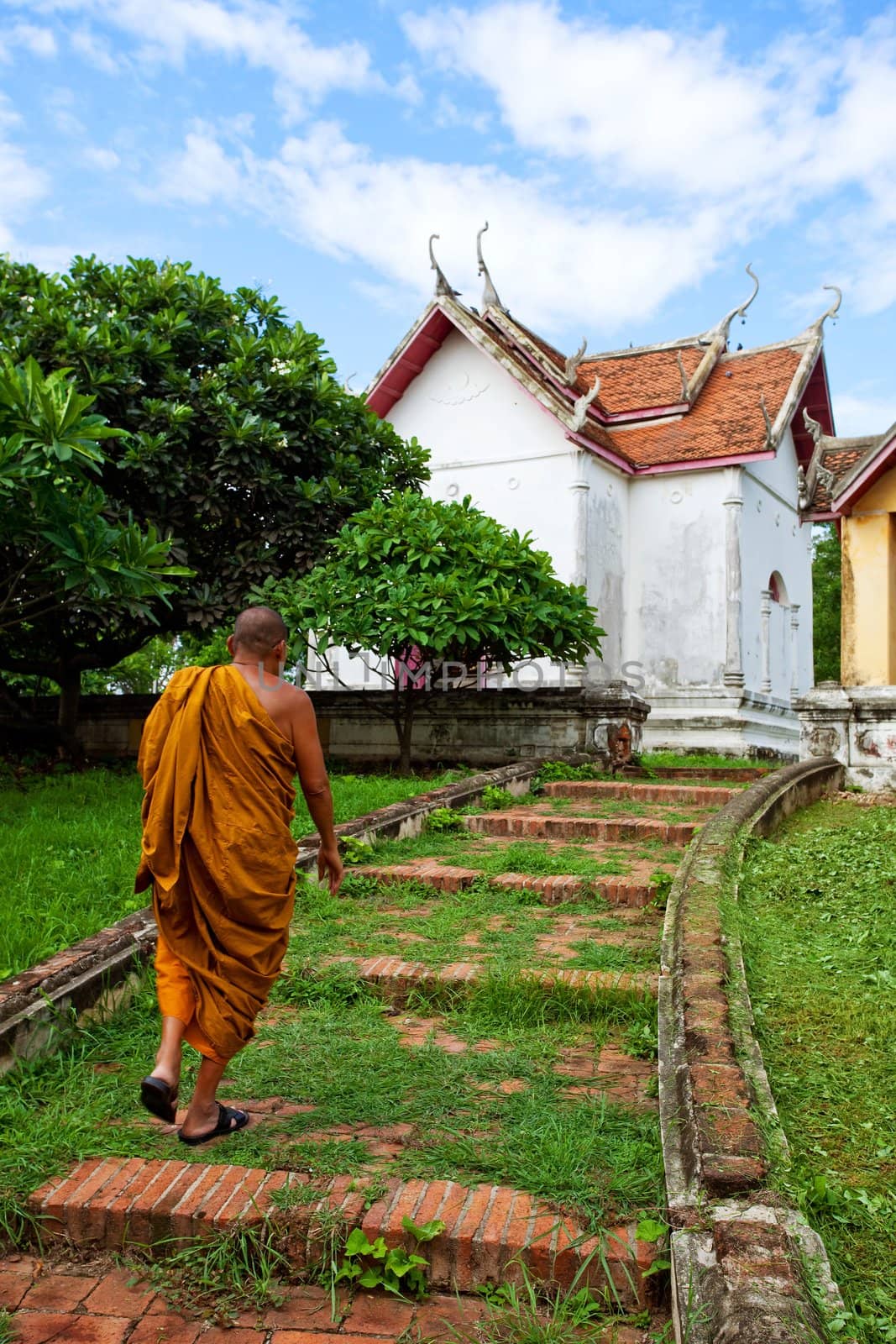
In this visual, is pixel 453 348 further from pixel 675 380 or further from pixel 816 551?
pixel 816 551

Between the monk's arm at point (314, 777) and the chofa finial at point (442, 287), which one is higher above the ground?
the chofa finial at point (442, 287)

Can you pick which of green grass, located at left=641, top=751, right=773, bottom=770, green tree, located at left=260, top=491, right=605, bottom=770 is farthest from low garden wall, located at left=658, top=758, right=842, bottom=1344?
green grass, located at left=641, top=751, right=773, bottom=770

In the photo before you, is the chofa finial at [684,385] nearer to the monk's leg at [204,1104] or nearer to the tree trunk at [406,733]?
the tree trunk at [406,733]

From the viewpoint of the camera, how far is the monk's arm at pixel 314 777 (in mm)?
3467

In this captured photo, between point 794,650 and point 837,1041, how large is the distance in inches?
660

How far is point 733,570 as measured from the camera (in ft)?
53.3

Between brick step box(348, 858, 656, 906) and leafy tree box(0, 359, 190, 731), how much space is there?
2266 mm

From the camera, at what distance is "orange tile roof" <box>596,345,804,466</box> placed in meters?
16.3

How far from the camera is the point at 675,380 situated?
18.0 m

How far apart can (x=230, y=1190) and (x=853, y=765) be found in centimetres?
831

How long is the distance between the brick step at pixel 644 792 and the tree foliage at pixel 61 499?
158 inches

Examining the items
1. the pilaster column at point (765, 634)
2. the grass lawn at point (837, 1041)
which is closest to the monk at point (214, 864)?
the grass lawn at point (837, 1041)

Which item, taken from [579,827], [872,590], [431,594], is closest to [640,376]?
[872,590]

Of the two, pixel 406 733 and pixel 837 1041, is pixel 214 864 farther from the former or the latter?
pixel 406 733
